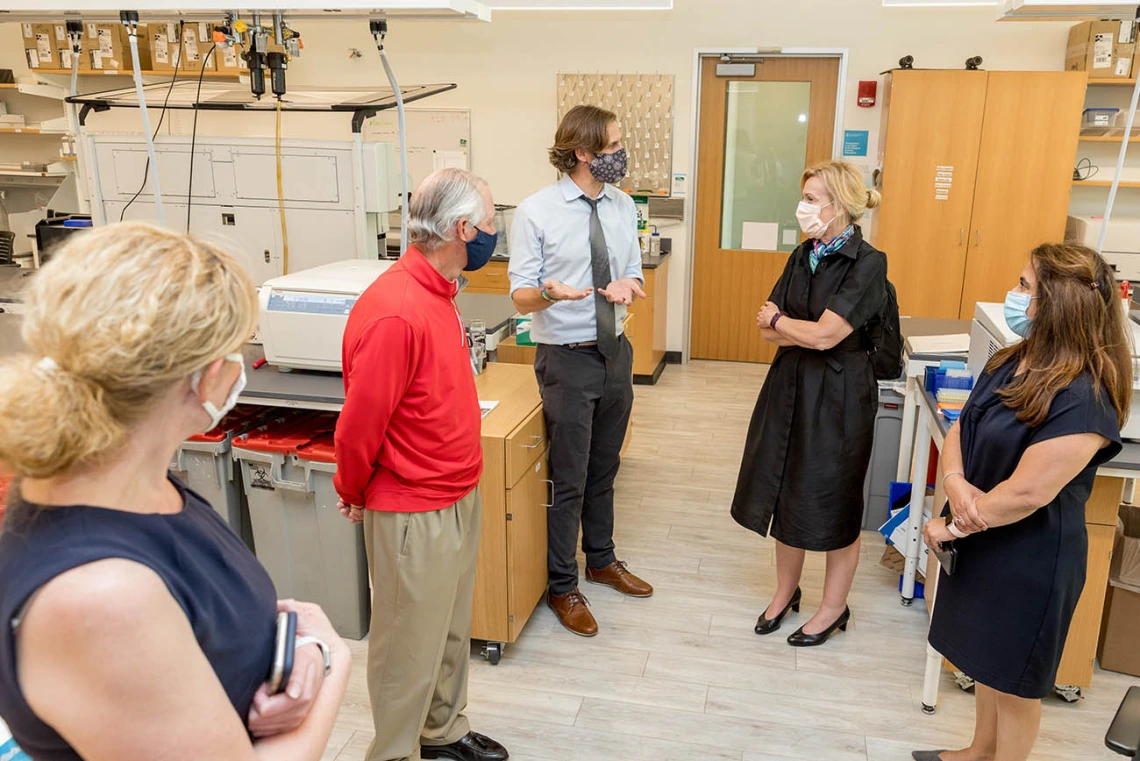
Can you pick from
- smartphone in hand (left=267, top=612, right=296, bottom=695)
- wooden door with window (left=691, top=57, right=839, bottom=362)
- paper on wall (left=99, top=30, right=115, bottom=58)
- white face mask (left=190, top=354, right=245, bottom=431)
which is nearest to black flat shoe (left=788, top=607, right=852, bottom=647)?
smartphone in hand (left=267, top=612, right=296, bottom=695)

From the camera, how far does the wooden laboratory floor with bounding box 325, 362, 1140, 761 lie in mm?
2359

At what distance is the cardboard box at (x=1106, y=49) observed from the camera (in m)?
4.81

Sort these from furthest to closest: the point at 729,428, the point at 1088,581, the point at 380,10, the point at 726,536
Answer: the point at 729,428 < the point at 726,536 < the point at 380,10 < the point at 1088,581

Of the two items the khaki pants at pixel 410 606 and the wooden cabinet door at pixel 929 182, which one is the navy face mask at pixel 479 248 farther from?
the wooden cabinet door at pixel 929 182

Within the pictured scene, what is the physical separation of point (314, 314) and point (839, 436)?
5.34 feet

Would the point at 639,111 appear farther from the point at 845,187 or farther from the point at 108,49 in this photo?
the point at 108,49

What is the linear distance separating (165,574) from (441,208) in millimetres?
1183

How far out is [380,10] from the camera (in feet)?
8.44

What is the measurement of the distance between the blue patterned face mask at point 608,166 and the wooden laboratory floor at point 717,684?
4.78 ft

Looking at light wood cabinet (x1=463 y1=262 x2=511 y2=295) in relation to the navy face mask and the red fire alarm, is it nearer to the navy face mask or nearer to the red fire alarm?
the red fire alarm

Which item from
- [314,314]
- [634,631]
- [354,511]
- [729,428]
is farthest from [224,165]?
[729,428]

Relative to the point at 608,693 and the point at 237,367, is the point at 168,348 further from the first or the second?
the point at 608,693

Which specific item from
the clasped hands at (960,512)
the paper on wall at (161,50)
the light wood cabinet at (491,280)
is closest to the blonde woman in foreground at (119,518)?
the clasped hands at (960,512)

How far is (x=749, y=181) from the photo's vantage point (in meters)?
5.87
